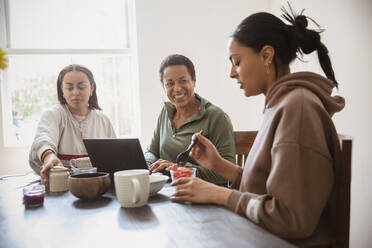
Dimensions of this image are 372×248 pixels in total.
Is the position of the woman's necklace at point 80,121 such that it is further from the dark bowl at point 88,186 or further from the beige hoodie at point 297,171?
the beige hoodie at point 297,171

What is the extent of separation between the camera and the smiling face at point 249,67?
1080 mm

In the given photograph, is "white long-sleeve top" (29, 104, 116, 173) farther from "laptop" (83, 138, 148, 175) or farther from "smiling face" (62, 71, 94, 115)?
"laptop" (83, 138, 148, 175)

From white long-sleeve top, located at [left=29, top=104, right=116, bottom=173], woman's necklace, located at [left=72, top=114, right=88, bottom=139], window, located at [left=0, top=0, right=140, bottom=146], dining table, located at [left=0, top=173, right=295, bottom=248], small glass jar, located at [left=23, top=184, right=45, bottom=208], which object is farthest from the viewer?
window, located at [left=0, top=0, right=140, bottom=146]

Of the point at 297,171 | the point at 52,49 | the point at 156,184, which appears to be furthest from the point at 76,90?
the point at 297,171

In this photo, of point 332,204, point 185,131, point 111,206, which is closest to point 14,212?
point 111,206

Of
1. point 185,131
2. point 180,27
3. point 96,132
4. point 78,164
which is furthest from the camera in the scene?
point 180,27

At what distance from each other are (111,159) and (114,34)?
238 centimetres

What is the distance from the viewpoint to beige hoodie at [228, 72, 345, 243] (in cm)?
74

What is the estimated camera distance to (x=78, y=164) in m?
1.39

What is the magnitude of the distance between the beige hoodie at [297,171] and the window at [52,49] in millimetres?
2600

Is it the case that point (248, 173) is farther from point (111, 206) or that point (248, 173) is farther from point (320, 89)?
point (111, 206)

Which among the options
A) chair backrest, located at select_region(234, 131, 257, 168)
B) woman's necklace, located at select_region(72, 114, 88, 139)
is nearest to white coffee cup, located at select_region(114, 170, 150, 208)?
chair backrest, located at select_region(234, 131, 257, 168)

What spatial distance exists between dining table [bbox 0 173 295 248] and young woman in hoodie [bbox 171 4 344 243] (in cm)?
5

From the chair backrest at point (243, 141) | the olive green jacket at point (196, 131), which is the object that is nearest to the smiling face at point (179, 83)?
the olive green jacket at point (196, 131)
